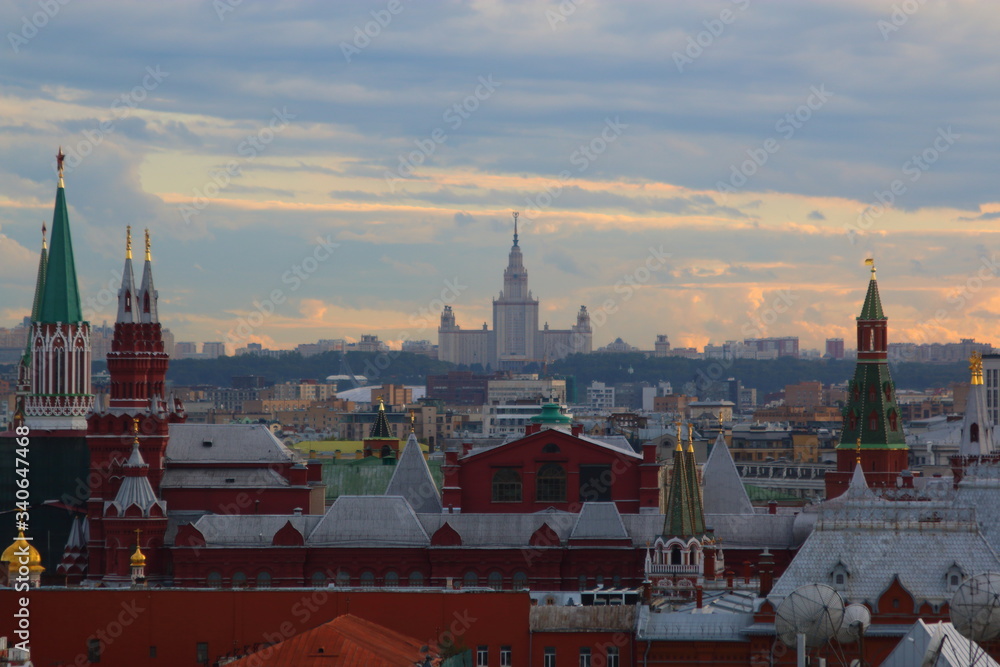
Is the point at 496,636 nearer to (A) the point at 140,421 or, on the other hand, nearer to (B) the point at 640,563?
(B) the point at 640,563

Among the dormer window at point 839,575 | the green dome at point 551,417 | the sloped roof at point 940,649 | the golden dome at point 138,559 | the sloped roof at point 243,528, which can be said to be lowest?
the sloped roof at point 940,649

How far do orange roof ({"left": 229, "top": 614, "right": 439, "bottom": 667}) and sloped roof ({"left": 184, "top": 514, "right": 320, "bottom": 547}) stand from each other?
18456mm

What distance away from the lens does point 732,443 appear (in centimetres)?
18762

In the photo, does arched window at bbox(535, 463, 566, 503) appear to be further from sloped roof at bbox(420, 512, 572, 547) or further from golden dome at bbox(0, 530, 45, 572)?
golden dome at bbox(0, 530, 45, 572)

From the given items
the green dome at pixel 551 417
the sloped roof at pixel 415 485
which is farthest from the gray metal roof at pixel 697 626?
the green dome at pixel 551 417

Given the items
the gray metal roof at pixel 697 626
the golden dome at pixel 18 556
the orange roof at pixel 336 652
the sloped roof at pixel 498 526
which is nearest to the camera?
the orange roof at pixel 336 652

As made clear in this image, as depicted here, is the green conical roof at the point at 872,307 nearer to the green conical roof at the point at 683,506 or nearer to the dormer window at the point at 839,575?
the green conical roof at the point at 683,506

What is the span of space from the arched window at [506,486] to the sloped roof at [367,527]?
6.98 metres

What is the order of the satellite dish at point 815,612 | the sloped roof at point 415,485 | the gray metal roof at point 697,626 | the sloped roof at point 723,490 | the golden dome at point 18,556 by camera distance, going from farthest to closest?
the sloped roof at point 415,485
the sloped roof at point 723,490
the golden dome at point 18,556
the gray metal roof at point 697,626
the satellite dish at point 815,612

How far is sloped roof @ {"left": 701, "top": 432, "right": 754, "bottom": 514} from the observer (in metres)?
88.8

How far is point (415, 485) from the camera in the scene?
89.8 metres

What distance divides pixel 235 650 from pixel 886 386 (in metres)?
39.0

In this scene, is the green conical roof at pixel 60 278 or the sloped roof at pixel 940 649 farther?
the green conical roof at pixel 60 278

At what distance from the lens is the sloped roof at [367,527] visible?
8106 cm
